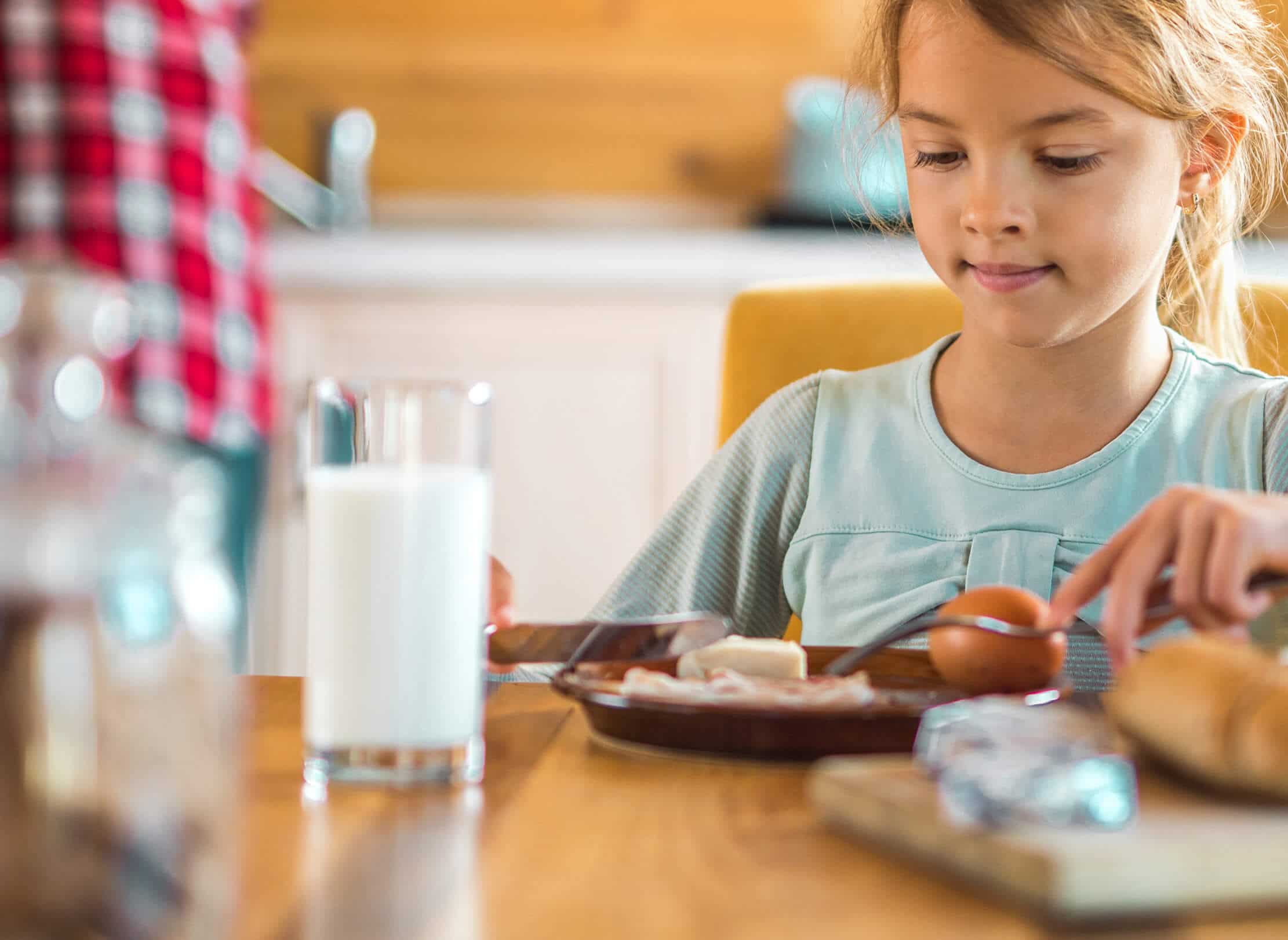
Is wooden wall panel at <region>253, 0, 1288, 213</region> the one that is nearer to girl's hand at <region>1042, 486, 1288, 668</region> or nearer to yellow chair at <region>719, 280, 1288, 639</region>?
yellow chair at <region>719, 280, 1288, 639</region>

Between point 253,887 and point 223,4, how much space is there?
1756 mm

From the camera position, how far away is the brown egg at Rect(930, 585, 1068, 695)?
0.73 meters

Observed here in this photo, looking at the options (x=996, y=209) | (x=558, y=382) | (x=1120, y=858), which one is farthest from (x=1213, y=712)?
(x=558, y=382)

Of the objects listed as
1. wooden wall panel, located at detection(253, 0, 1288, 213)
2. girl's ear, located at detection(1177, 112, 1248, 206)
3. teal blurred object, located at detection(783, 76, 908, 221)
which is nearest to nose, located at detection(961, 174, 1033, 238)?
girl's ear, located at detection(1177, 112, 1248, 206)

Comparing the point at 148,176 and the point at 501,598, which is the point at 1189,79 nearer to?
the point at 501,598

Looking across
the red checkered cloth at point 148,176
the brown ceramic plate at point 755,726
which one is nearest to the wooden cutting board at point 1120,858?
the brown ceramic plate at point 755,726

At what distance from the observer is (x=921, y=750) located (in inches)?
24.6

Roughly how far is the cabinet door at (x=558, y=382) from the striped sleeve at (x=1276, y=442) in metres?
1.48

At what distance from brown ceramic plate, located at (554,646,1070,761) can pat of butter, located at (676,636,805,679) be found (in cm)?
6

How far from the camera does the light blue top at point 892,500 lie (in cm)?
126

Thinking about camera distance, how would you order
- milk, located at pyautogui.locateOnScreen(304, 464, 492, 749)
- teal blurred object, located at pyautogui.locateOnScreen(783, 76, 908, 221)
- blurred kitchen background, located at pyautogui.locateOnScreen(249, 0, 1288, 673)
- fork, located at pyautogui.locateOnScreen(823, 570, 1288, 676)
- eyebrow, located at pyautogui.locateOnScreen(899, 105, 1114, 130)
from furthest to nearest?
1. teal blurred object, located at pyautogui.locateOnScreen(783, 76, 908, 221)
2. blurred kitchen background, located at pyautogui.locateOnScreen(249, 0, 1288, 673)
3. eyebrow, located at pyautogui.locateOnScreen(899, 105, 1114, 130)
4. fork, located at pyautogui.locateOnScreen(823, 570, 1288, 676)
5. milk, located at pyautogui.locateOnScreen(304, 464, 492, 749)

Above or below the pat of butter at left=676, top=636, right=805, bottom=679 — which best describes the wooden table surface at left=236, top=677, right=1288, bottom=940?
below

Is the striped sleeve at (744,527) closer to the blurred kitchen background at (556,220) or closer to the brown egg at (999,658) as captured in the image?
the brown egg at (999,658)

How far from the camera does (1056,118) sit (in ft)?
3.76
